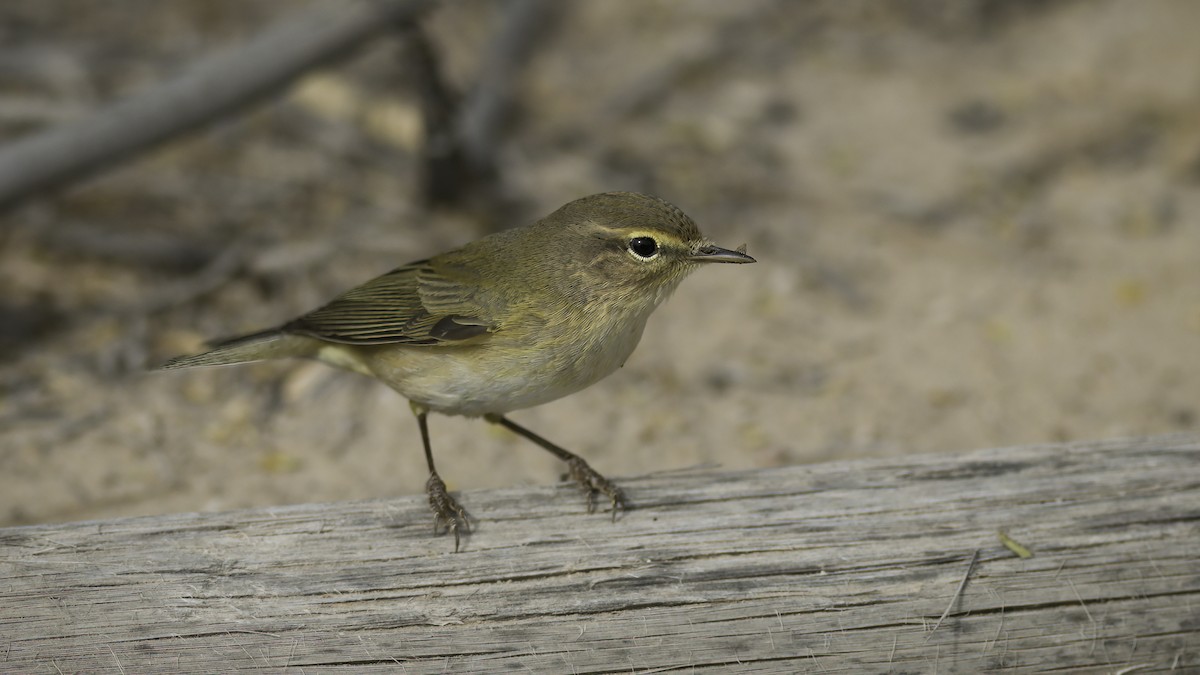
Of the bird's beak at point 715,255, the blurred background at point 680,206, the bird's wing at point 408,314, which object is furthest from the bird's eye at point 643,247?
the blurred background at point 680,206

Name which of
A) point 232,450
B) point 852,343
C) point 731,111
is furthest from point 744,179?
point 232,450

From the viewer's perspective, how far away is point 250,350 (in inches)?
166

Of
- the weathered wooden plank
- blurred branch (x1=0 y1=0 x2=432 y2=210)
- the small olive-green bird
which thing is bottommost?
the weathered wooden plank

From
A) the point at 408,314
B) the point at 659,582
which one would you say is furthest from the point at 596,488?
the point at 408,314

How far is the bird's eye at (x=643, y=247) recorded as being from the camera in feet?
12.3

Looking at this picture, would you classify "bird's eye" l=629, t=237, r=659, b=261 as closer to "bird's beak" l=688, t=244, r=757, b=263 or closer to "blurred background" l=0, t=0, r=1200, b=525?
"bird's beak" l=688, t=244, r=757, b=263

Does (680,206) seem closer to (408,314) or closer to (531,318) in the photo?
(408,314)

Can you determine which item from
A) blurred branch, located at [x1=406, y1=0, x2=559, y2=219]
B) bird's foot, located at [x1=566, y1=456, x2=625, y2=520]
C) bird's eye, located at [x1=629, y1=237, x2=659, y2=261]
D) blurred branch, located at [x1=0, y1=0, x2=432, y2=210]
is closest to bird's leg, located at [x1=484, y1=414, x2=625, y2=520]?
bird's foot, located at [x1=566, y1=456, x2=625, y2=520]

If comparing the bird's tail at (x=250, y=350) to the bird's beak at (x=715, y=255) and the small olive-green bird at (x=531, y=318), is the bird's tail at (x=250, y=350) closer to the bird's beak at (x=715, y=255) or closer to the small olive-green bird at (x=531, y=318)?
the small olive-green bird at (x=531, y=318)

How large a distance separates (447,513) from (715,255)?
1.21m

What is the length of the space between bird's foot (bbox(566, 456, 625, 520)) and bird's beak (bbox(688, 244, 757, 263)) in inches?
31.6

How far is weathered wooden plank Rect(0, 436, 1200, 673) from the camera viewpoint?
3.27 metres

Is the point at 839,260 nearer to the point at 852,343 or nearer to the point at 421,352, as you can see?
the point at 852,343

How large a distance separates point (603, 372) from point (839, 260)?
4.13 metres
